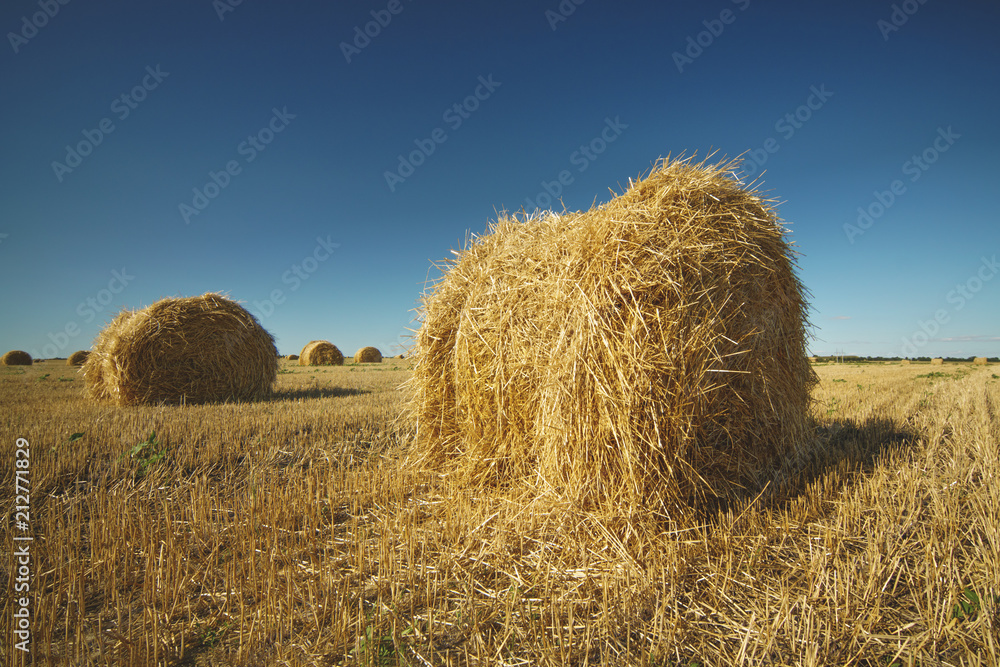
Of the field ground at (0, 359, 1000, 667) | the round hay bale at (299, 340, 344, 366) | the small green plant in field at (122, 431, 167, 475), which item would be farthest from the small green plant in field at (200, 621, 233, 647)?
the round hay bale at (299, 340, 344, 366)

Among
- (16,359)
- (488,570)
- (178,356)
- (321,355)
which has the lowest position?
(488,570)

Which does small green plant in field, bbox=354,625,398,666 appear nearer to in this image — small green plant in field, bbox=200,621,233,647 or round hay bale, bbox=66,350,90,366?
small green plant in field, bbox=200,621,233,647

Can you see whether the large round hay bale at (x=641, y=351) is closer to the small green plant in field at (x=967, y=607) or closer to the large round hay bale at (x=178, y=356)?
the small green plant in field at (x=967, y=607)

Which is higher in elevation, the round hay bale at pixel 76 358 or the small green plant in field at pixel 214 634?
the round hay bale at pixel 76 358

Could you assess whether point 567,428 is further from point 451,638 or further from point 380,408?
point 380,408

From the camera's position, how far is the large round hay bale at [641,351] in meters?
3.09

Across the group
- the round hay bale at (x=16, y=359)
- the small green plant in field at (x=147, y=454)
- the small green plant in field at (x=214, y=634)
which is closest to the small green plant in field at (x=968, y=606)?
the small green plant in field at (x=214, y=634)

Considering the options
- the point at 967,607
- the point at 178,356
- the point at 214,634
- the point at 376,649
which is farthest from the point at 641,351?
the point at 178,356

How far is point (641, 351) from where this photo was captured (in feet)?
10.0

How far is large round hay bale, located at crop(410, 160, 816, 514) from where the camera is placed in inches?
122

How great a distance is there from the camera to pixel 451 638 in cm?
221

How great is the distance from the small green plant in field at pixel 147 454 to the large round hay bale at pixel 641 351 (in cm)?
314

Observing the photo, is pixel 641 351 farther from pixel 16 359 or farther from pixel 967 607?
pixel 16 359

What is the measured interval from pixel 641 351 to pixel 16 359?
1574 inches
